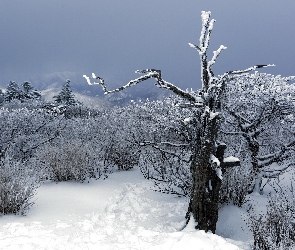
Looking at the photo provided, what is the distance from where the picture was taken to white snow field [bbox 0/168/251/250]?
4324 millimetres

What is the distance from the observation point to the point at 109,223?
573 centimetres

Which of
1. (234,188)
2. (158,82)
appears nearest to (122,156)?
(234,188)

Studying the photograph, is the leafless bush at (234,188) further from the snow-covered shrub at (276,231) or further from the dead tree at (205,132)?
the snow-covered shrub at (276,231)

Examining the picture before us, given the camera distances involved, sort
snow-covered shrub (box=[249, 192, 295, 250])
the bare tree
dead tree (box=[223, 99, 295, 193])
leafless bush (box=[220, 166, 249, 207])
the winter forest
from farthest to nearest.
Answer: dead tree (box=[223, 99, 295, 193]) < the bare tree < leafless bush (box=[220, 166, 249, 207]) < the winter forest < snow-covered shrub (box=[249, 192, 295, 250])

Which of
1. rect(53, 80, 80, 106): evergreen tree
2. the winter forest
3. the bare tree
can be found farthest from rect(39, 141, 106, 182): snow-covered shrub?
rect(53, 80, 80, 106): evergreen tree

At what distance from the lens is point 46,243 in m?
4.38

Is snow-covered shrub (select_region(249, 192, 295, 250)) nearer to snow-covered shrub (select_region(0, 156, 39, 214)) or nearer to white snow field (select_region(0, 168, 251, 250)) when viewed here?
white snow field (select_region(0, 168, 251, 250))

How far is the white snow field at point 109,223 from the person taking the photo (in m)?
4.32

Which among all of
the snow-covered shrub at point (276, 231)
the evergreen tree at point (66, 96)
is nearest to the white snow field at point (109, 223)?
the snow-covered shrub at point (276, 231)

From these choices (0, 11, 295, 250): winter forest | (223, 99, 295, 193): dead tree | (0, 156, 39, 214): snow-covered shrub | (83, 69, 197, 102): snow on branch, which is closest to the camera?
(0, 11, 295, 250): winter forest

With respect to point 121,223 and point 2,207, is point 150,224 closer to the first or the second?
point 121,223

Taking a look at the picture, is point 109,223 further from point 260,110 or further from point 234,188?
point 260,110

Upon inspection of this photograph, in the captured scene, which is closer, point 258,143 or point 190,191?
point 190,191

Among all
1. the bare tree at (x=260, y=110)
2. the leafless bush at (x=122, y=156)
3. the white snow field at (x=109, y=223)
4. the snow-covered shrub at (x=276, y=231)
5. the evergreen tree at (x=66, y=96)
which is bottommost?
the white snow field at (x=109, y=223)
